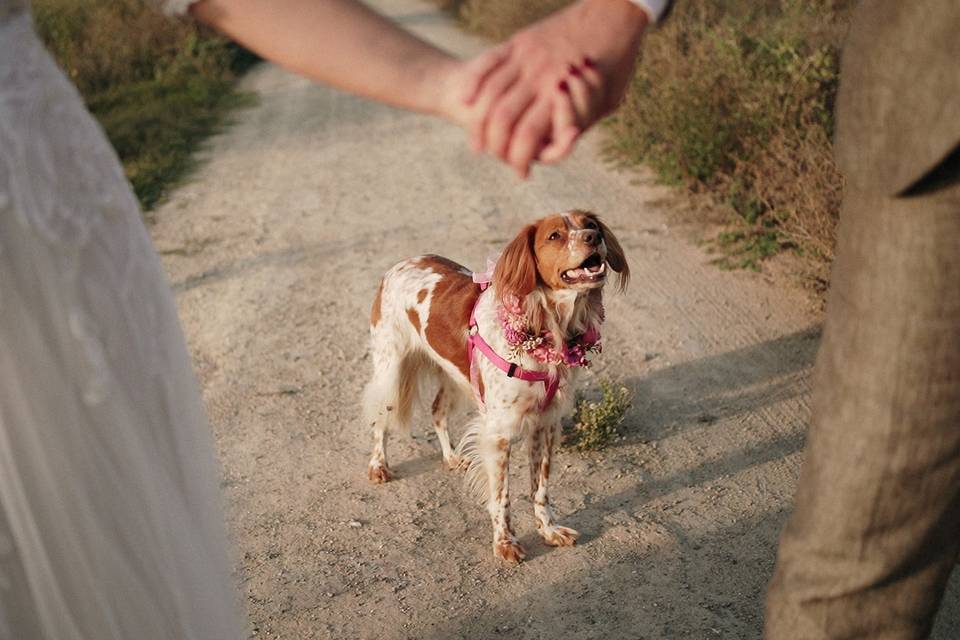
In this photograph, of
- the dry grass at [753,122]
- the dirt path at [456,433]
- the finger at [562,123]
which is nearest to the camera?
the finger at [562,123]

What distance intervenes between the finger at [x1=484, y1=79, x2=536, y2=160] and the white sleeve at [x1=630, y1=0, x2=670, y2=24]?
0.21m

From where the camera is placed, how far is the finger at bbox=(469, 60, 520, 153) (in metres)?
1.39

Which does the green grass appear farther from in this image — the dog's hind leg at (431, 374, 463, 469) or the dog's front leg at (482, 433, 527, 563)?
the dog's front leg at (482, 433, 527, 563)

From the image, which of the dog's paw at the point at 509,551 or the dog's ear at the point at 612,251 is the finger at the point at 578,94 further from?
the dog's paw at the point at 509,551

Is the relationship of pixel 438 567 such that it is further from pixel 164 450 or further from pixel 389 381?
pixel 164 450

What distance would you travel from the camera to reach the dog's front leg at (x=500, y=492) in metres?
3.76

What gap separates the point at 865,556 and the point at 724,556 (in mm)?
2057

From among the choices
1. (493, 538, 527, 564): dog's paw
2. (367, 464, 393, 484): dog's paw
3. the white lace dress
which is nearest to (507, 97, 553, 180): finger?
the white lace dress

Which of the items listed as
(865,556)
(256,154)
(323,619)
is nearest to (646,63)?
(256,154)

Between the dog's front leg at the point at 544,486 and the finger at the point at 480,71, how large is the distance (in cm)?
254

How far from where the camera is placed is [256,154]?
32.3 feet

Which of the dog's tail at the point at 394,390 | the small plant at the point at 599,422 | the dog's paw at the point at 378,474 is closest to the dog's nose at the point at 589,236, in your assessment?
the small plant at the point at 599,422

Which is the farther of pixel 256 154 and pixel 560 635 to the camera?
pixel 256 154

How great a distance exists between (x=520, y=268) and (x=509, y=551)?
1146mm
